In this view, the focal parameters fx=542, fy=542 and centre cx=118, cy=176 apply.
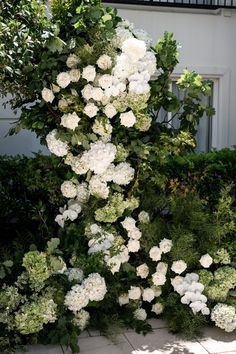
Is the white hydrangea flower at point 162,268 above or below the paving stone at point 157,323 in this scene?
above

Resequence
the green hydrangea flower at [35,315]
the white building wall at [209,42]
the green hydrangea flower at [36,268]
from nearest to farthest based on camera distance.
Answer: the green hydrangea flower at [35,315] < the green hydrangea flower at [36,268] < the white building wall at [209,42]

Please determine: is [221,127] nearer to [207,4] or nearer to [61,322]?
[207,4]

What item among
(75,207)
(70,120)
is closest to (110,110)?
(70,120)

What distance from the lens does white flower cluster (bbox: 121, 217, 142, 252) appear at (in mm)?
4484

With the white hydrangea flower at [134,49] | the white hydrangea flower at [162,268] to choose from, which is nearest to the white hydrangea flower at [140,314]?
the white hydrangea flower at [162,268]

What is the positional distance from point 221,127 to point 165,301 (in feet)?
10.7

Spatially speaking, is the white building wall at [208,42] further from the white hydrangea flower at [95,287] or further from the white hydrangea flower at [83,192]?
the white hydrangea flower at [95,287]

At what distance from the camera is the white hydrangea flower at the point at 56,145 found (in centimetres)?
424

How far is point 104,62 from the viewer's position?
13.6 ft

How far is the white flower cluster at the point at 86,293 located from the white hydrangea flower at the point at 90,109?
1.25 meters

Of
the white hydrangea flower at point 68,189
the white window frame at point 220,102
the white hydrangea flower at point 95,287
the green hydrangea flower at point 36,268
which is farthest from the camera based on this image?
the white window frame at point 220,102

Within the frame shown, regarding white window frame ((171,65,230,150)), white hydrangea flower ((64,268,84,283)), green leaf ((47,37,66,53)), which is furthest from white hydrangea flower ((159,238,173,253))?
white window frame ((171,65,230,150))

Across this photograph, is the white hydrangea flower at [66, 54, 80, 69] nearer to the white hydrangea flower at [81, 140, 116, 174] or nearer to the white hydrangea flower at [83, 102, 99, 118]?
the white hydrangea flower at [83, 102, 99, 118]

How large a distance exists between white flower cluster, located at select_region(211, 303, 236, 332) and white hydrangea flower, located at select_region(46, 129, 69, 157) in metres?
1.77
